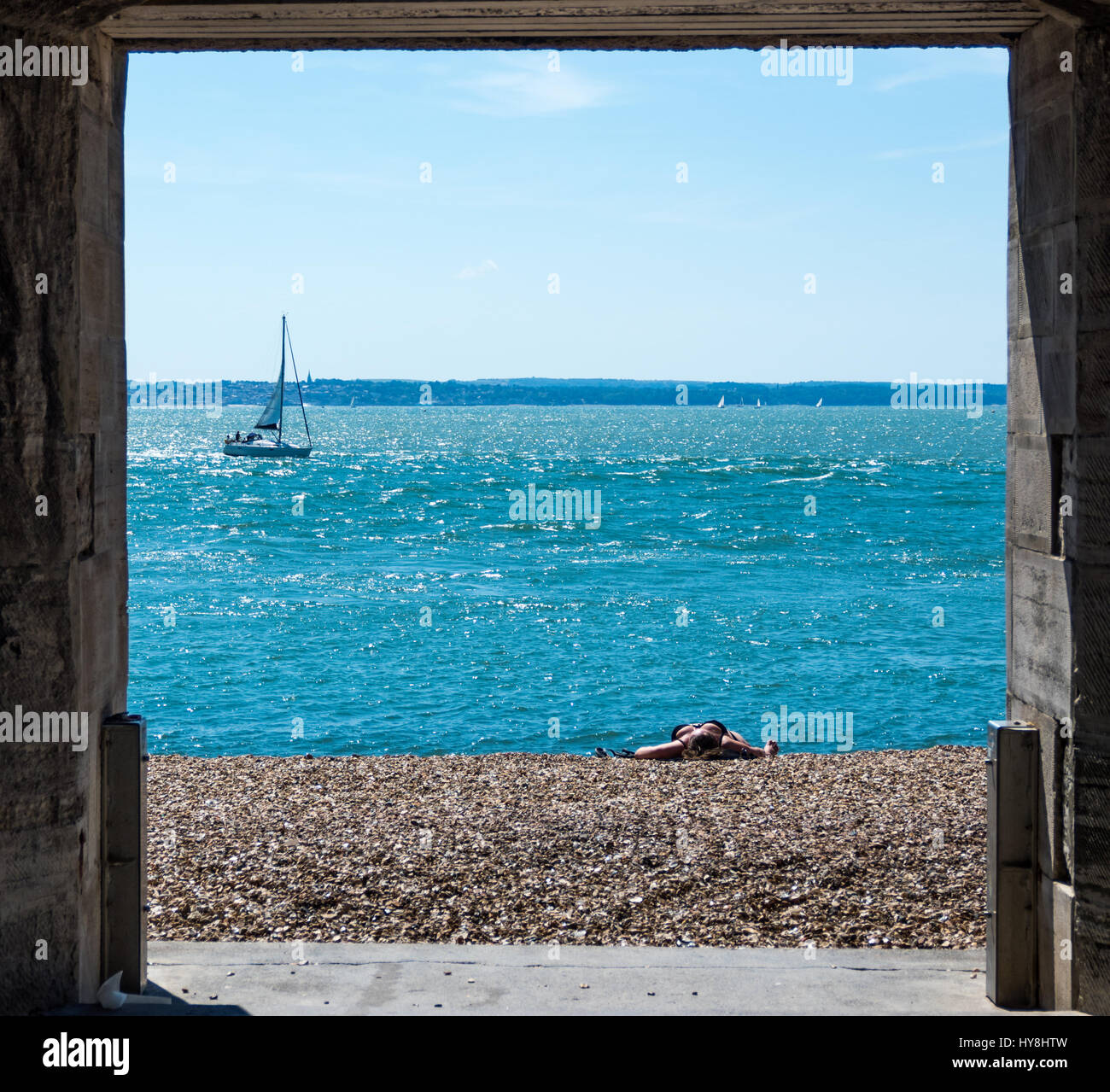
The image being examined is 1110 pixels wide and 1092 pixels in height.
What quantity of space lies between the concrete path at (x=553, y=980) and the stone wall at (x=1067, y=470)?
0.79m

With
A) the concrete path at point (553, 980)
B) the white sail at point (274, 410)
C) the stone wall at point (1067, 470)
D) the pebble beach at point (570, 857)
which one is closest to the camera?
A: the stone wall at point (1067, 470)

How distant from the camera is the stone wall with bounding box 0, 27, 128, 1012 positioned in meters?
5.30

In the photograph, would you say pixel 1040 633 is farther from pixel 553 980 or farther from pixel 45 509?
pixel 45 509

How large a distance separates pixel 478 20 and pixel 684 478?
265 ft

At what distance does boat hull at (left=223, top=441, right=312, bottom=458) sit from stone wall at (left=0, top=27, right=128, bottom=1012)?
94112 millimetres

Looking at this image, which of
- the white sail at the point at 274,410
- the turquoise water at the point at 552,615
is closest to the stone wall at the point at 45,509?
the turquoise water at the point at 552,615

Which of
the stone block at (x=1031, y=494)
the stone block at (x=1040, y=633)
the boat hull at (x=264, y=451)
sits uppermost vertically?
the boat hull at (x=264, y=451)

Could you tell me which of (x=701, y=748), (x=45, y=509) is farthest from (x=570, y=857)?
(x=701, y=748)

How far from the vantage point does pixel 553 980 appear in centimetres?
639

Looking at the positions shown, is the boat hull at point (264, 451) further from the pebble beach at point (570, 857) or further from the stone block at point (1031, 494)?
the stone block at point (1031, 494)

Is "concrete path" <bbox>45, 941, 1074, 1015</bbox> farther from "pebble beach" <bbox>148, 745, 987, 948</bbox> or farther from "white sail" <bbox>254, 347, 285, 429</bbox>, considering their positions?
"white sail" <bbox>254, 347, 285, 429</bbox>

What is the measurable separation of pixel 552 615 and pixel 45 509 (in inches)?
1110

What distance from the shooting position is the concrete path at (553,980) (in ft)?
19.6

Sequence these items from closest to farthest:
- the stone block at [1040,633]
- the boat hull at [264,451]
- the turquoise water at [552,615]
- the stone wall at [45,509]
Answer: the stone wall at [45,509], the stone block at [1040,633], the turquoise water at [552,615], the boat hull at [264,451]
